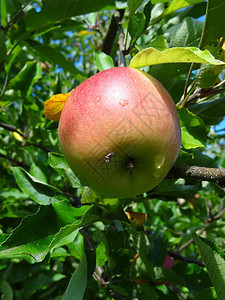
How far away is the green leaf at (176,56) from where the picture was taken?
2.04 feet

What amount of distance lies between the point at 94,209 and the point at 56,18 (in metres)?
0.78

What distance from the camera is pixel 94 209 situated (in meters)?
0.89

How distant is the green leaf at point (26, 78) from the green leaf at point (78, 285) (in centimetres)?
95

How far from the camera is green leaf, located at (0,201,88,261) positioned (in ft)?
2.27

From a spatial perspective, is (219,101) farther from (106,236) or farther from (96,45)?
(96,45)

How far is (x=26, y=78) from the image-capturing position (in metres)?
1.58

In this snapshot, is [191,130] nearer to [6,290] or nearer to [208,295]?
[208,295]

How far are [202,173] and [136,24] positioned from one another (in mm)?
623

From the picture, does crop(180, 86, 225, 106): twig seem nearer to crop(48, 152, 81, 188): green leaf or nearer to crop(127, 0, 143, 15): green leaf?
crop(127, 0, 143, 15): green leaf

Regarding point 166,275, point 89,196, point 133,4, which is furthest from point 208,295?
point 133,4

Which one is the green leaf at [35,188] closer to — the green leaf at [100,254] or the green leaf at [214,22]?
the green leaf at [100,254]

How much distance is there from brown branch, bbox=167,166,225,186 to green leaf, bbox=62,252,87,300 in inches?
15.7

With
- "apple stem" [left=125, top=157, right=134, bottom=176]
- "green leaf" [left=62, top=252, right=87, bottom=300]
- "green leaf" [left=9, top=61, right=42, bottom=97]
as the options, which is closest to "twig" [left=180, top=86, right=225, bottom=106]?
"apple stem" [left=125, top=157, right=134, bottom=176]

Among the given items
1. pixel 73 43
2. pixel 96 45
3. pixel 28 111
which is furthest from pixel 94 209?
pixel 73 43
